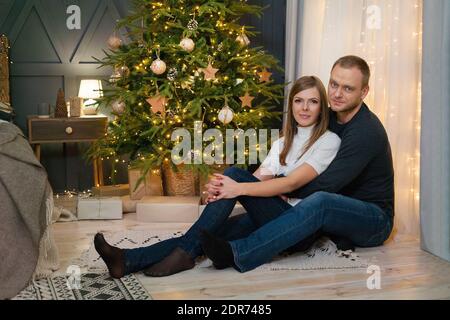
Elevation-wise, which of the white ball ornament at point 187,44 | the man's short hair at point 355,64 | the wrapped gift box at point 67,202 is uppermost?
the white ball ornament at point 187,44

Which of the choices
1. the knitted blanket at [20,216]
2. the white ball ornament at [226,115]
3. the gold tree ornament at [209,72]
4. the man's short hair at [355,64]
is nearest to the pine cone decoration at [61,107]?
the gold tree ornament at [209,72]

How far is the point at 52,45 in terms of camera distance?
422 cm

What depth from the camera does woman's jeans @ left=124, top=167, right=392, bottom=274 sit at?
7.44 ft

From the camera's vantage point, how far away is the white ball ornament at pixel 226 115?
332cm

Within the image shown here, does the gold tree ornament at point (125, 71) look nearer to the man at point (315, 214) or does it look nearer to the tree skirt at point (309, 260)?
the tree skirt at point (309, 260)

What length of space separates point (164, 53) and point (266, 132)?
0.80m

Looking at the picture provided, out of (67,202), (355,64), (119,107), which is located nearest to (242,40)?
(119,107)

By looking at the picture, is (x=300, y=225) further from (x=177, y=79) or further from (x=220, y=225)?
(x=177, y=79)

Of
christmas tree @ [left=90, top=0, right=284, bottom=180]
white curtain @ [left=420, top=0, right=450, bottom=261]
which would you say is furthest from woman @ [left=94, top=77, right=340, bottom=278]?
christmas tree @ [left=90, top=0, right=284, bottom=180]

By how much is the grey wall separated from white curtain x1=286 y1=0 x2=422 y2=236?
1271mm

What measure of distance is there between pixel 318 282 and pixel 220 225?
445 millimetres

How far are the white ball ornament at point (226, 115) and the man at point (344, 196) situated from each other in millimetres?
781

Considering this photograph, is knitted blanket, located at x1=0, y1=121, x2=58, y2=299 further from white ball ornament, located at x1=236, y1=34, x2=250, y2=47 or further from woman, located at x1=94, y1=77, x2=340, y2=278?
white ball ornament, located at x1=236, y1=34, x2=250, y2=47

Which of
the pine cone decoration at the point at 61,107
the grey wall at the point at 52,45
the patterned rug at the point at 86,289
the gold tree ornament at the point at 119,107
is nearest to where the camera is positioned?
the patterned rug at the point at 86,289
